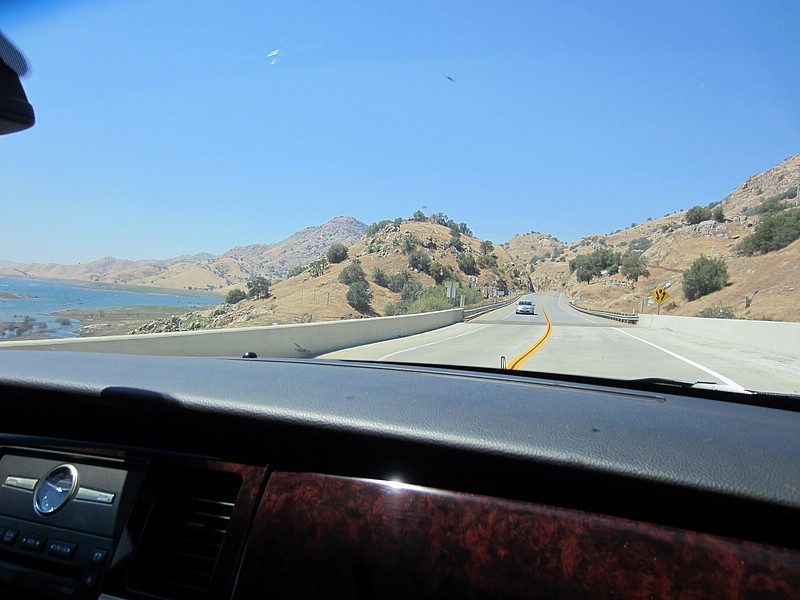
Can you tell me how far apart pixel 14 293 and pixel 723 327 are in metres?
27.3

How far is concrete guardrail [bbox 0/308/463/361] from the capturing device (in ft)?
30.1

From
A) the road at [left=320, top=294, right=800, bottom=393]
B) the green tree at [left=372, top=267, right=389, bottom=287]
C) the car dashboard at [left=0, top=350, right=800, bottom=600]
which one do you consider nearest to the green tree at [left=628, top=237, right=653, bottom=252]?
the green tree at [left=372, top=267, right=389, bottom=287]

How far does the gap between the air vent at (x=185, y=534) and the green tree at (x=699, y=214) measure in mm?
121306

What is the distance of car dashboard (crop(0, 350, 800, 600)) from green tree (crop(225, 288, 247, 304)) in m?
48.0

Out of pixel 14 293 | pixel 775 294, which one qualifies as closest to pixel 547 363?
pixel 14 293

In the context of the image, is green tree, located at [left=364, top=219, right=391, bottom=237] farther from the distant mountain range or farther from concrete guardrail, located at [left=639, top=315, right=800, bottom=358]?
concrete guardrail, located at [left=639, top=315, right=800, bottom=358]

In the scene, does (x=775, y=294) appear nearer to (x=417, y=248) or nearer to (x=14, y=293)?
(x=14, y=293)

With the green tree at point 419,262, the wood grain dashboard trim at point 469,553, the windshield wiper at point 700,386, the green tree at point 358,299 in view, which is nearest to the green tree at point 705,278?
the green tree at point 358,299

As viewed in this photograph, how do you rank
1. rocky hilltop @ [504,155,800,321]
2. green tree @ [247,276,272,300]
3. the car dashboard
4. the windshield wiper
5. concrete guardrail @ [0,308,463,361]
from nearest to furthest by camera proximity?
the car dashboard < the windshield wiper < concrete guardrail @ [0,308,463,361] < rocky hilltop @ [504,155,800,321] < green tree @ [247,276,272,300]

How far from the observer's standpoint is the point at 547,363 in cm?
1542

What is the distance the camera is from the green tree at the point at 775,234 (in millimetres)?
60188

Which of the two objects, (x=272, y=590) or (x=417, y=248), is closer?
(x=272, y=590)

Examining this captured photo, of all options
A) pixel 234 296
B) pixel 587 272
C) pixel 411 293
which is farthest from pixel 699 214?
pixel 234 296

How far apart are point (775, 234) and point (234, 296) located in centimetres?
5528
